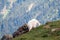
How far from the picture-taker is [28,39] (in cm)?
2425

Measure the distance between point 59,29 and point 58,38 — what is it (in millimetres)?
3474

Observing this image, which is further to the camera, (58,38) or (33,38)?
(33,38)

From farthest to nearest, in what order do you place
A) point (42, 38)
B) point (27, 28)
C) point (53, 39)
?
point (27, 28) < point (42, 38) < point (53, 39)

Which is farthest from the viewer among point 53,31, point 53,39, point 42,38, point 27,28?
point 27,28

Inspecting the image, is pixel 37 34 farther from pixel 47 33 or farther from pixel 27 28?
pixel 27 28

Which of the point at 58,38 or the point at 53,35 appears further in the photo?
the point at 53,35

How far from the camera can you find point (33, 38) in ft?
80.8

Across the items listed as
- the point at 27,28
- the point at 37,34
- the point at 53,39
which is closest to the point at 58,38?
the point at 53,39

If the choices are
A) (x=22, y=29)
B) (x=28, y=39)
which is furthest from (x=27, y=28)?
(x=28, y=39)

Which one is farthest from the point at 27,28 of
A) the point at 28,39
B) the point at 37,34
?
the point at 28,39

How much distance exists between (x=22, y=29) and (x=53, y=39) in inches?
761

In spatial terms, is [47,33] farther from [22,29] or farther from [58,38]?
[22,29]

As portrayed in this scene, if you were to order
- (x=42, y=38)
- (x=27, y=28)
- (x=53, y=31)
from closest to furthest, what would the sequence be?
(x=42, y=38) → (x=53, y=31) → (x=27, y=28)

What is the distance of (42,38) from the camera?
24.2m
